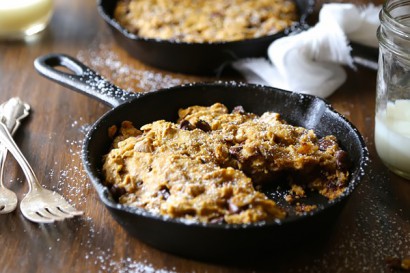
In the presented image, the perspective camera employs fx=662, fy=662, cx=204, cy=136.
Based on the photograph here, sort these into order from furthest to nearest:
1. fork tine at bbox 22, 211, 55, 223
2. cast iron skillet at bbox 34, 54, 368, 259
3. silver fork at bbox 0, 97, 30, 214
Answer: silver fork at bbox 0, 97, 30, 214 → fork tine at bbox 22, 211, 55, 223 → cast iron skillet at bbox 34, 54, 368, 259

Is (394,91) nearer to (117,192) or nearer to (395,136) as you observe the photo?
(395,136)

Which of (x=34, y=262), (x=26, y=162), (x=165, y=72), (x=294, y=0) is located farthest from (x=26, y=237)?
(x=294, y=0)

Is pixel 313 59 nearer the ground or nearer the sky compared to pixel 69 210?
nearer the ground

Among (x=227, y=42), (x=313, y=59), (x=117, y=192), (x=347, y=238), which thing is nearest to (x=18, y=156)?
(x=117, y=192)

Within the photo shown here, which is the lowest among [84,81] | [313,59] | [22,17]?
[313,59]

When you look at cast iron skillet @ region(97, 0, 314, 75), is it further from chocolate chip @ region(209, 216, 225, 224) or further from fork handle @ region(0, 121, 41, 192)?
chocolate chip @ region(209, 216, 225, 224)

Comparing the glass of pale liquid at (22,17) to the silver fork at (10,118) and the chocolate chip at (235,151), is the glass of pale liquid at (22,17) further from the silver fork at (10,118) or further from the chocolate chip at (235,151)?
the chocolate chip at (235,151)

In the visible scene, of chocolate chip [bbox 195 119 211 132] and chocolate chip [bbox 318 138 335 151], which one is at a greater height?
chocolate chip [bbox 195 119 211 132]

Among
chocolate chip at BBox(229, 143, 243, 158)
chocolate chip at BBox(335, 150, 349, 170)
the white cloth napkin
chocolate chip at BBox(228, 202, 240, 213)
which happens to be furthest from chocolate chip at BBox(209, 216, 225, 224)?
the white cloth napkin
